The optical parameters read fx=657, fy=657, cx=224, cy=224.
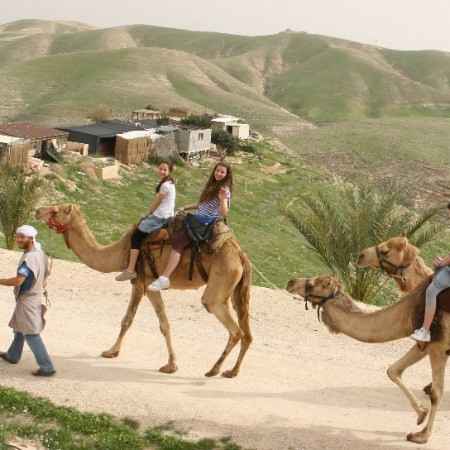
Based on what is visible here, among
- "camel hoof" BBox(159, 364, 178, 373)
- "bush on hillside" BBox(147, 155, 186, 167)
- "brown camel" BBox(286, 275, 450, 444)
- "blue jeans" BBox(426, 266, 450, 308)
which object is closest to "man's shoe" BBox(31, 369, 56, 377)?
"camel hoof" BBox(159, 364, 178, 373)

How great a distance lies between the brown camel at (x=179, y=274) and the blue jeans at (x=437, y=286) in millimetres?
2645

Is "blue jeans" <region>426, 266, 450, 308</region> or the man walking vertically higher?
"blue jeans" <region>426, 266, 450, 308</region>

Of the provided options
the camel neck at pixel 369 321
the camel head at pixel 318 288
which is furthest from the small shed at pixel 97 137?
the camel neck at pixel 369 321

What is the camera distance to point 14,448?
22.9 ft

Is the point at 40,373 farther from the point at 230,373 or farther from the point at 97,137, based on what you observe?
the point at 97,137

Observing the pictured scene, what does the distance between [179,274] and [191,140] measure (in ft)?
134

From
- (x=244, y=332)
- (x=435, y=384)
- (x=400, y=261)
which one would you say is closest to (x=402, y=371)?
(x=435, y=384)

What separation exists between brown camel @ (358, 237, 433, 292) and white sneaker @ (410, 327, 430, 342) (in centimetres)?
212

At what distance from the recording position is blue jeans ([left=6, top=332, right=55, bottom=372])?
28.0 feet

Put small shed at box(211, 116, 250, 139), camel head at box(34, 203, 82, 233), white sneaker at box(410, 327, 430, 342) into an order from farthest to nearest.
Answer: small shed at box(211, 116, 250, 139) < camel head at box(34, 203, 82, 233) < white sneaker at box(410, 327, 430, 342)

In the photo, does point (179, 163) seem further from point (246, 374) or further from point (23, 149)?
point (246, 374)

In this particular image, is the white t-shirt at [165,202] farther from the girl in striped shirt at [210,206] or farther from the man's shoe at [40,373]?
the man's shoe at [40,373]

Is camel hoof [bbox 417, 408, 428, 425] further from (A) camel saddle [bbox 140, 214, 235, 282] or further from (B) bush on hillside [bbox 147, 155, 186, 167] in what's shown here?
(B) bush on hillside [bbox 147, 155, 186, 167]

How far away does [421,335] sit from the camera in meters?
7.43
